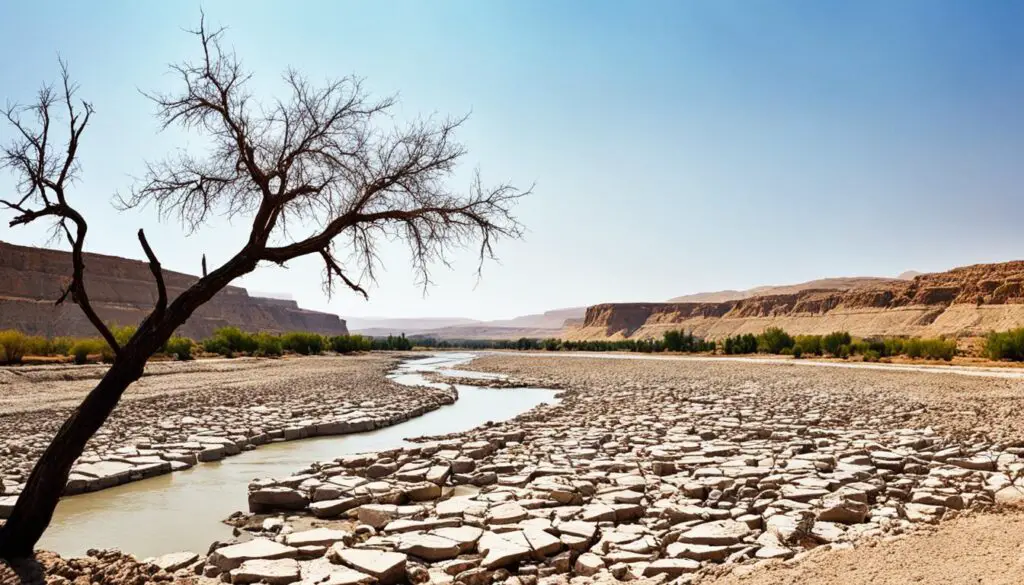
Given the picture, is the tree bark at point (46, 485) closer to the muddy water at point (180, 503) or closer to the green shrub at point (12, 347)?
the muddy water at point (180, 503)

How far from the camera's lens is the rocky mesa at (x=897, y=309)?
5109 centimetres

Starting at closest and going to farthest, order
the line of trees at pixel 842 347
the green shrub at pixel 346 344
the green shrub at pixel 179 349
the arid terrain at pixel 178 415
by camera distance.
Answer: the arid terrain at pixel 178 415 → the line of trees at pixel 842 347 → the green shrub at pixel 179 349 → the green shrub at pixel 346 344

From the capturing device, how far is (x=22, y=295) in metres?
58.6

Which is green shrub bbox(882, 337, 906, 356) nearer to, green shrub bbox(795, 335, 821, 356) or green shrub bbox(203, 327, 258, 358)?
green shrub bbox(795, 335, 821, 356)

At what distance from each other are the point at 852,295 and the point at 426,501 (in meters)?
76.2

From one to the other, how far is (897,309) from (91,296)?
8467 cm

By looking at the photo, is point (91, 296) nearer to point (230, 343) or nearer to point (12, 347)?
point (230, 343)

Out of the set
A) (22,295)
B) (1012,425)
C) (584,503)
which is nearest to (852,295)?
(1012,425)

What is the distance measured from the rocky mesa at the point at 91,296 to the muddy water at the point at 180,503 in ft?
115

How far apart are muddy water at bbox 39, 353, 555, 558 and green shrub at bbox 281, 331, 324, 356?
119 ft

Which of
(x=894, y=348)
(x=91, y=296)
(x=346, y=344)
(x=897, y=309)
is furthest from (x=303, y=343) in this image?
(x=897, y=309)

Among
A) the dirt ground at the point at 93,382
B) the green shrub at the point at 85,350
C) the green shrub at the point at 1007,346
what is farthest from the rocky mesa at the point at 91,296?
the green shrub at the point at 1007,346

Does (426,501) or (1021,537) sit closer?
(1021,537)

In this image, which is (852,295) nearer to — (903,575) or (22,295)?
(903,575)
